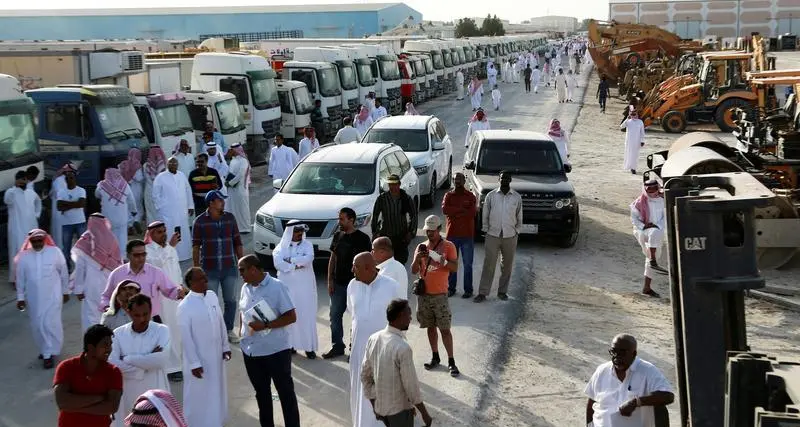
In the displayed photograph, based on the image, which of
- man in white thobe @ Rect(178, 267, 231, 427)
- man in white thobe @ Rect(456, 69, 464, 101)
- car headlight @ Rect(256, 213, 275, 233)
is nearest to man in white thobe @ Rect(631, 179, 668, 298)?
car headlight @ Rect(256, 213, 275, 233)

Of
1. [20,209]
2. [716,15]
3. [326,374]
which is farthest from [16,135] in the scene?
[716,15]

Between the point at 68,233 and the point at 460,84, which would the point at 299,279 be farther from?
the point at 460,84

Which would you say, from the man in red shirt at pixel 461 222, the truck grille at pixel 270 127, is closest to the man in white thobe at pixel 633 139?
the truck grille at pixel 270 127

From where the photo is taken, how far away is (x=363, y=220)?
12.6 metres

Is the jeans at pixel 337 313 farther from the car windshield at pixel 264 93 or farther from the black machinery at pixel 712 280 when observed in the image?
the car windshield at pixel 264 93

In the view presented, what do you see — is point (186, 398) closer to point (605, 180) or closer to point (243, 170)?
point (243, 170)

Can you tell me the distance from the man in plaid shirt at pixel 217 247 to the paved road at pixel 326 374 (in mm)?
707

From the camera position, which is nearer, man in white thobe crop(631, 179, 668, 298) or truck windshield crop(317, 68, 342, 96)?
man in white thobe crop(631, 179, 668, 298)

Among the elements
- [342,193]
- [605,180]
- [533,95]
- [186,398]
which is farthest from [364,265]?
[533,95]

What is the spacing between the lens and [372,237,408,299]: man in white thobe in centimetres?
751

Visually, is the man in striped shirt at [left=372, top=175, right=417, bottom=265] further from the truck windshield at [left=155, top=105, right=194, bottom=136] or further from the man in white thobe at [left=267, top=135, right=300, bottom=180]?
the truck windshield at [left=155, top=105, right=194, bottom=136]

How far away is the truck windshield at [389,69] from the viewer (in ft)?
118

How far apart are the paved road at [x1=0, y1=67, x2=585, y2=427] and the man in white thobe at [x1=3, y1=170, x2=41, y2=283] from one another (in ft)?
2.39

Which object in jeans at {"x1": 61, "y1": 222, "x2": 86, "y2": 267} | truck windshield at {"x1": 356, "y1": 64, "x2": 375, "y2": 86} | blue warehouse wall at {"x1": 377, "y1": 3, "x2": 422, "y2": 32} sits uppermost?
blue warehouse wall at {"x1": 377, "y1": 3, "x2": 422, "y2": 32}
